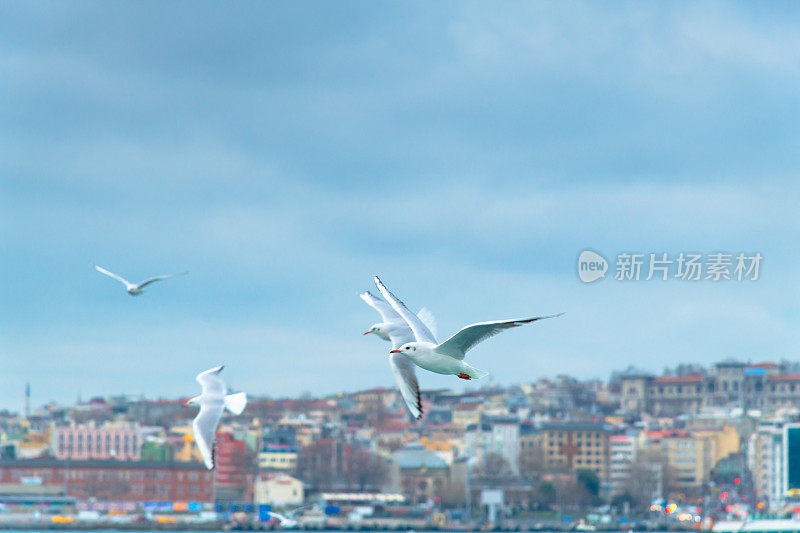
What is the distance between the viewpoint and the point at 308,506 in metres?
58.2

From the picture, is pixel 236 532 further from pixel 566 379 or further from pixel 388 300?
pixel 388 300

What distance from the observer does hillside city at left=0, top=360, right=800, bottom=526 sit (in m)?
59.0

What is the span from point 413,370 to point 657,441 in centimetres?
5807

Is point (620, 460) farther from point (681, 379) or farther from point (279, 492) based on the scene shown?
point (681, 379)

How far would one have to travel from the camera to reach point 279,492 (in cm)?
5878

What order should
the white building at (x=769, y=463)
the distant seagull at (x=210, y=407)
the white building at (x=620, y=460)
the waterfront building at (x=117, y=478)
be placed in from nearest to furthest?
the distant seagull at (x=210, y=407) < the white building at (x=769, y=463) < the waterfront building at (x=117, y=478) < the white building at (x=620, y=460)

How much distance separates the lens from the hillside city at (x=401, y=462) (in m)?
59.0

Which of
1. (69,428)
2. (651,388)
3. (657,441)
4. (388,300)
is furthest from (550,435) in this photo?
(388,300)

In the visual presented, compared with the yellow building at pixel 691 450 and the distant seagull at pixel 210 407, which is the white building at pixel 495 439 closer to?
the yellow building at pixel 691 450

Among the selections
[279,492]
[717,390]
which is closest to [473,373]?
[279,492]

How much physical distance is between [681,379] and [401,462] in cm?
2045

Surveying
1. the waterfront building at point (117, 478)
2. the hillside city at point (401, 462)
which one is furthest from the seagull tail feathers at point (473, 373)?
the waterfront building at point (117, 478)

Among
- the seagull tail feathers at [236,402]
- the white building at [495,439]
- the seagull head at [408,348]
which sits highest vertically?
the seagull head at [408,348]

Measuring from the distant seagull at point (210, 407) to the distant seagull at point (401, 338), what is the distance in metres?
0.90
